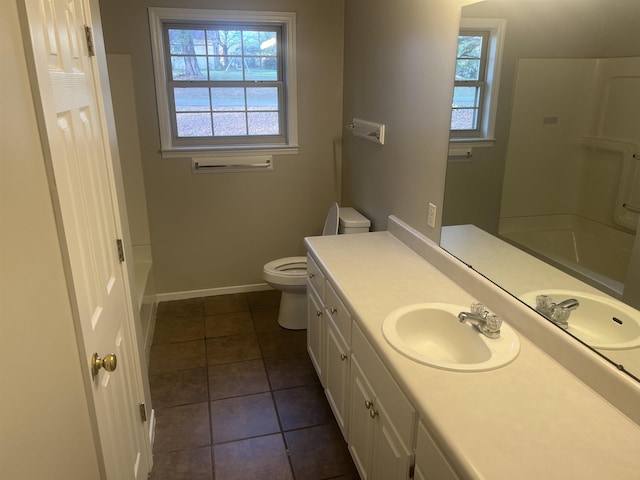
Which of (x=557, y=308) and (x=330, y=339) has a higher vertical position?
(x=557, y=308)

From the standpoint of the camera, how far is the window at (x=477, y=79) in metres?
1.79

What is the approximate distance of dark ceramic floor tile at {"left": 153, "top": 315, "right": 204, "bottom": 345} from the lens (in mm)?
3258

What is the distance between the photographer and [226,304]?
12.3ft

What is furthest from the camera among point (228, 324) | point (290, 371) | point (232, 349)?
point (228, 324)

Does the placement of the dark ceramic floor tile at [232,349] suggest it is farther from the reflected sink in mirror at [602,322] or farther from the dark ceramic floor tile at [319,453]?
the reflected sink in mirror at [602,322]

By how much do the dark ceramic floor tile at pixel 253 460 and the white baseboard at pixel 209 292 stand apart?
176 cm

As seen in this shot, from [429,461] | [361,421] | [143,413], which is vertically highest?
[429,461]

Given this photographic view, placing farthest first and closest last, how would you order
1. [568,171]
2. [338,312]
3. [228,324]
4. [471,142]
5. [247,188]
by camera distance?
[247,188]
[228,324]
[338,312]
[471,142]
[568,171]

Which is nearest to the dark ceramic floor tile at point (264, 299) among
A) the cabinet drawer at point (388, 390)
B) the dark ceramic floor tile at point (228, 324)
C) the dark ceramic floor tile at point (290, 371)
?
the dark ceramic floor tile at point (228, 324)

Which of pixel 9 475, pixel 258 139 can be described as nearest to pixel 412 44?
pixel 258 139

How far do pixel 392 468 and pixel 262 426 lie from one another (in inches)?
41.5

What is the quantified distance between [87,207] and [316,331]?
147 cm

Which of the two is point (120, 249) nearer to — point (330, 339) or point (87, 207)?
point (87, 207)

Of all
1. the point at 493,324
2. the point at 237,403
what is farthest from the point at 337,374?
the point at 493,324
